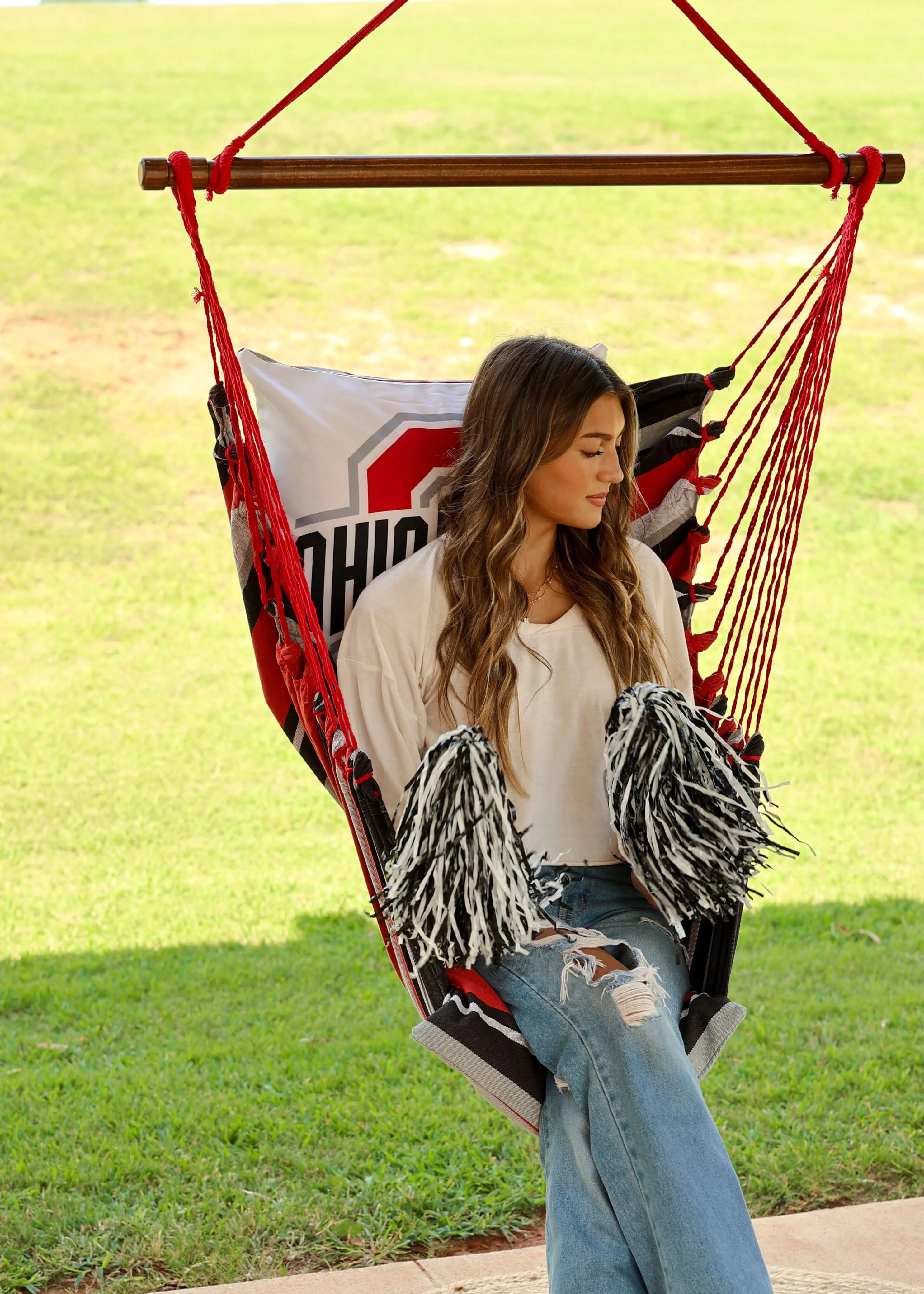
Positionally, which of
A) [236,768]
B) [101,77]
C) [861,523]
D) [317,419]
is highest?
[101,77]

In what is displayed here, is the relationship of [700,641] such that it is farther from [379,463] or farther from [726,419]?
[379,463]

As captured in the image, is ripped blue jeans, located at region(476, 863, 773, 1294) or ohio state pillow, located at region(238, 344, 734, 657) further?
ohio state pillow, located at region(238, 344, 734, 657)

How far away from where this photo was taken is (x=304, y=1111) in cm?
256

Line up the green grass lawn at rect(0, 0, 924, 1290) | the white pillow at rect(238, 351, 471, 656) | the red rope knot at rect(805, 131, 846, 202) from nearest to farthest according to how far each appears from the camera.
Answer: the red rope knot at rect(805, 131, 846, 202) < the white pillow at rect(238, 351, 471, 656) < the green grass lawn at rect(0, 0, 924, 1290)

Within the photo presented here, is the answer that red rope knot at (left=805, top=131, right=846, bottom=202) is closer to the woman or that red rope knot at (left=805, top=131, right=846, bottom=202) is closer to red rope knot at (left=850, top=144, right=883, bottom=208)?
red rope knot at (left=850, top=144, right=883, bottom=208)

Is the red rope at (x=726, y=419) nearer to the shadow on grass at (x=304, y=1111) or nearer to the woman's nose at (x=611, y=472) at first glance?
the woman's nose at (x=611, y=472)

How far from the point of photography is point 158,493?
7.44m

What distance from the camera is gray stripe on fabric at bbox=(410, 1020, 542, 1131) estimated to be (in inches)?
64.1

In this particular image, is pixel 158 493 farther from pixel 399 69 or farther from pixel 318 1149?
pixel 399 69

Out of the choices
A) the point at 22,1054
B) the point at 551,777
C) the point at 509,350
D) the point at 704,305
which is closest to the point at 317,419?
the point at 509,350

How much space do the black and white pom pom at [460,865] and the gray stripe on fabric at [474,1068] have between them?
0.30 ft

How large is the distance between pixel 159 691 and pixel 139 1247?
3.71m

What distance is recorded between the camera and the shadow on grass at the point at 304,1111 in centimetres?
219

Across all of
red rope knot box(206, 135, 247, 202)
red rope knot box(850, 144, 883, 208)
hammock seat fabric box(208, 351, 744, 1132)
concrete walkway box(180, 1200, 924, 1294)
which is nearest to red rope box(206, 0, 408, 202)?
red rope knot box(206, 135, 247, 202)
